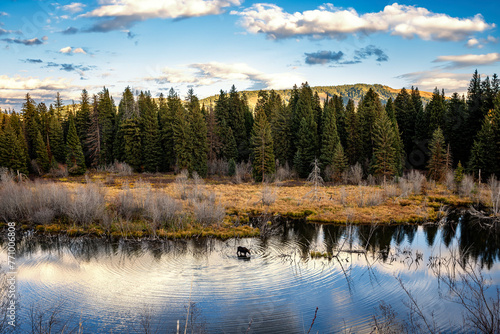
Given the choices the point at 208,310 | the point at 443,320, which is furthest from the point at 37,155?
the point at 443,320

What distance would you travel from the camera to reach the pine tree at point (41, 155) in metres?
53.1

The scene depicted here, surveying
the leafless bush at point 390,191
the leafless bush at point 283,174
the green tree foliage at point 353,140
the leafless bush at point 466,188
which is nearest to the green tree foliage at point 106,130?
the leafless bush at point 283,174

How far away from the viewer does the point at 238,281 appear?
1531 centimetres

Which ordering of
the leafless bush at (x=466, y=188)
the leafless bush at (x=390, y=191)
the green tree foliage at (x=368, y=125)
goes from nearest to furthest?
the leafless bush at (x=390, y=191) < the leafless bush at (x=466, y=188) < the green tree foliage at (x=368, y=125)

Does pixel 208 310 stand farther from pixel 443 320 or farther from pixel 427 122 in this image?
pixel 427 122

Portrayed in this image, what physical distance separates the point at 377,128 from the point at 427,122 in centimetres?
1525

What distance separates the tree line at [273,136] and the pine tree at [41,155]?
148 millimetres

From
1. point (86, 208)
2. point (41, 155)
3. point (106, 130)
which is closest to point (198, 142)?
point (106, 130)

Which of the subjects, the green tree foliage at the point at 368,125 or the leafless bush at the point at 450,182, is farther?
the green tree foliage at the point at 368,125

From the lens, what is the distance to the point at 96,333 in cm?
1138

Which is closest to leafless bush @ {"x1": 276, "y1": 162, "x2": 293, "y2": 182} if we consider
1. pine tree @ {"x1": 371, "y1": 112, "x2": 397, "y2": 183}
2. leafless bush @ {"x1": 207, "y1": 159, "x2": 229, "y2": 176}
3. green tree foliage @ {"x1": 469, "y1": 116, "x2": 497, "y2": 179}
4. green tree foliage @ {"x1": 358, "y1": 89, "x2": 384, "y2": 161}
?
leafless bush @ {"x1": 207, "y1": 159, "x2": 229, "y2": 176}

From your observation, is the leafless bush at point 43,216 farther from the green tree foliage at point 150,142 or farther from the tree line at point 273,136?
the green tree foliage at point 150,142

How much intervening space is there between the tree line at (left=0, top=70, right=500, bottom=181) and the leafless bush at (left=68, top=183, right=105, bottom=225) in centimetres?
2452

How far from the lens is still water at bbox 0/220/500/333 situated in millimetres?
12156
